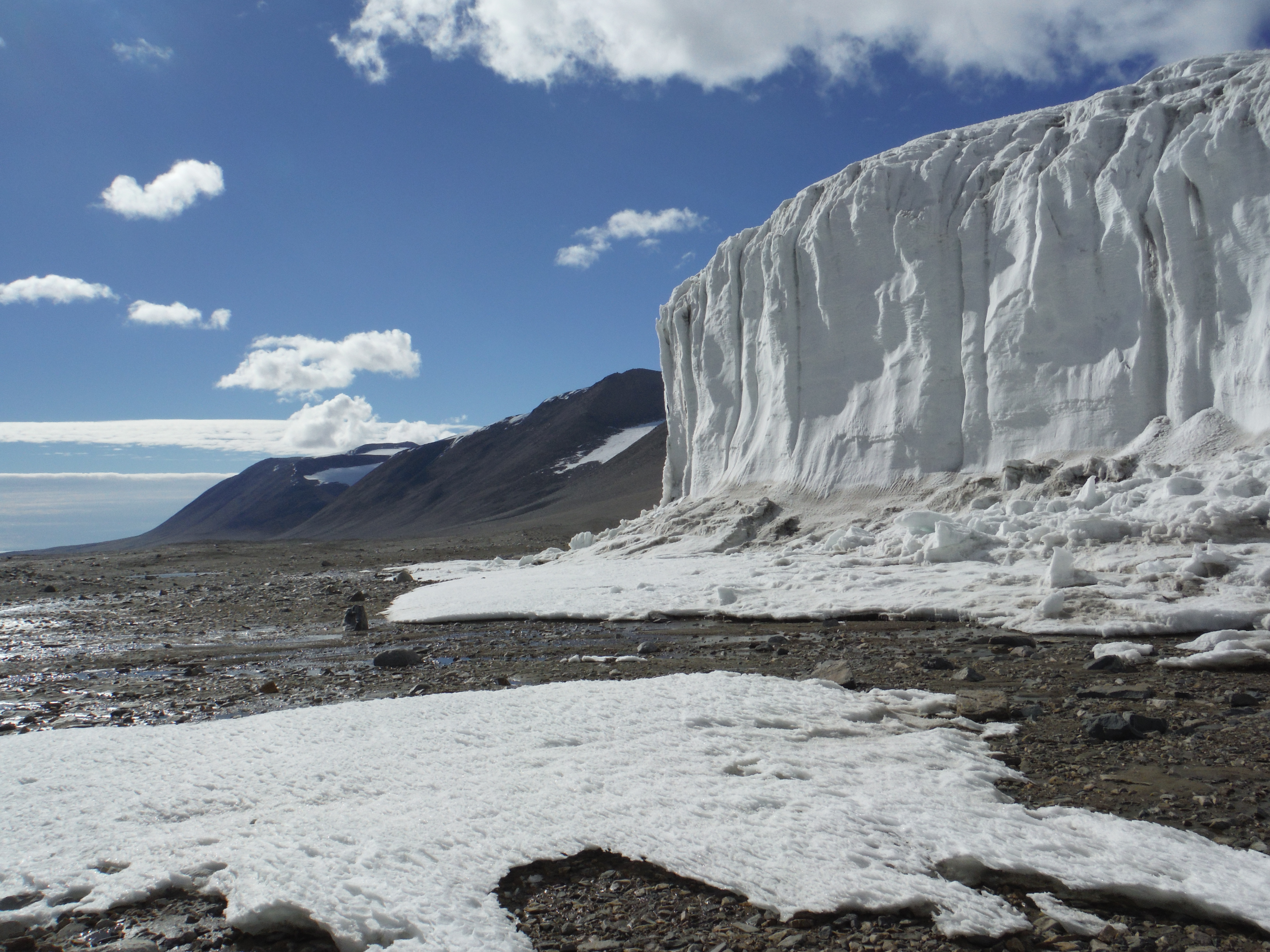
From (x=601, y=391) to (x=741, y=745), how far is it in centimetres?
8359

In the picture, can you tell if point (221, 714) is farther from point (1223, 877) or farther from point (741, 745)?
point (1223, 877)

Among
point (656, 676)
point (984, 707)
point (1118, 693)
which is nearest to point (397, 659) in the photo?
A: point (656, 676)

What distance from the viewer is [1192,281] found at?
11133 mm

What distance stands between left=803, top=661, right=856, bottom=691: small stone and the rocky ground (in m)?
0.03

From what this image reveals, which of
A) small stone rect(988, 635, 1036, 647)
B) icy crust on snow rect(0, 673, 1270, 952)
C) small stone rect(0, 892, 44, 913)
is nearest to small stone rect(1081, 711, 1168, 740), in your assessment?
icy crust on snow rect(0, 673, 1270, 952)

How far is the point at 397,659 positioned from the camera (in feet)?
26.1

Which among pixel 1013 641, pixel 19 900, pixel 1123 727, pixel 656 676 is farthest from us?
pixel 1013 641

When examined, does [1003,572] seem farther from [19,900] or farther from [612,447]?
[612,447]

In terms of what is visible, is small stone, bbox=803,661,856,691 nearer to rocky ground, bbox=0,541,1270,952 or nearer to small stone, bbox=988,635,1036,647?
rocky ground, bbox=0,541,1270,952

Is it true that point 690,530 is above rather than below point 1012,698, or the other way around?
above

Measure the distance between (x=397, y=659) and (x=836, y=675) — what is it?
14.6ft

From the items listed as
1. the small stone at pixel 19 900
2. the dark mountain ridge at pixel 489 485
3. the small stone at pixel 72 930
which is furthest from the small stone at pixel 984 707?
the dark mountain ridge at pixel 489 485

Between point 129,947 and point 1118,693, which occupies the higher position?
point 1118,693

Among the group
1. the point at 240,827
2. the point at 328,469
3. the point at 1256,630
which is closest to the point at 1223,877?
the point at 240,827
